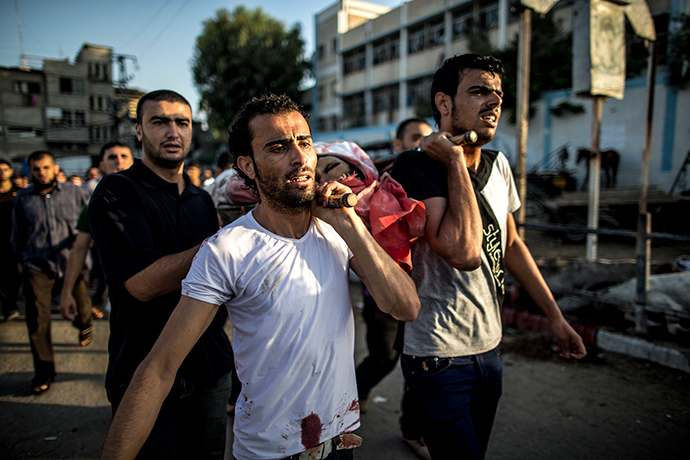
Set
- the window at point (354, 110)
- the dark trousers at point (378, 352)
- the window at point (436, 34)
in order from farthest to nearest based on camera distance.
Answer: the window at point (354, 110), the window at point (436, 34), the dark trousers at point (378, 352)

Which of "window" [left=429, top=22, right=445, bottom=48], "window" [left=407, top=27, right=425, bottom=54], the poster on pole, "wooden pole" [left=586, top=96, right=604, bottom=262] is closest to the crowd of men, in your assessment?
the poster on pole

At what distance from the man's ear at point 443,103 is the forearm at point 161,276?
1.28m

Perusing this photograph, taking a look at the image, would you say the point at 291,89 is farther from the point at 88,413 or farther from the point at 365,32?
the point at 88,413

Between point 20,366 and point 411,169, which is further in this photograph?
point 20,366

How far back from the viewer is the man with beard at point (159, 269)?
173 cm

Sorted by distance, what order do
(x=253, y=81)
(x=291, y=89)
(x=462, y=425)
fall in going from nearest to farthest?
(x=462, y=425)
(x=253, y=81)
(x=291, y=89)

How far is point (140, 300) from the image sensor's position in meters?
1.75

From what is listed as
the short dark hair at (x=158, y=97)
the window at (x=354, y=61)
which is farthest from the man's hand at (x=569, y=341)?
the window at (x=354, y=61)

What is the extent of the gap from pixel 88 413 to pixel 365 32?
2894 centimetres

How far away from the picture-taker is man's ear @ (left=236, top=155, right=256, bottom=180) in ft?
5.14

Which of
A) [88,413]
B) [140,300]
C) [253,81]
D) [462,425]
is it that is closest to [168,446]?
[140,300]

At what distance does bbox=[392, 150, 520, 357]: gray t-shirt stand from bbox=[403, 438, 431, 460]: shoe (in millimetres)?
1309

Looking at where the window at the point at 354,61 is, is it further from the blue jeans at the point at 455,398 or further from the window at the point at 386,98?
the blue jeans at the point at 455,398

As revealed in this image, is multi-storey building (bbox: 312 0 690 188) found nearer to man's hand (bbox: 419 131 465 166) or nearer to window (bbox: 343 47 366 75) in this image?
window (bbox: 343 47 366 75)
